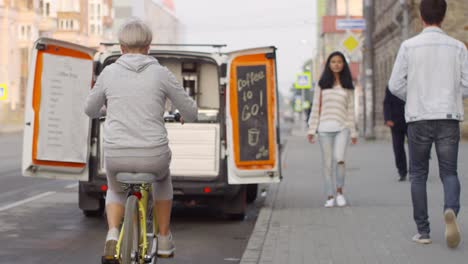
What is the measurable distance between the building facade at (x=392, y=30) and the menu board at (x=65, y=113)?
66.7ft

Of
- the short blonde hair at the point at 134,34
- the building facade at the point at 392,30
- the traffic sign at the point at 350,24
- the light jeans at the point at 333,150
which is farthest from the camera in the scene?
the building facade at the point at 392,30

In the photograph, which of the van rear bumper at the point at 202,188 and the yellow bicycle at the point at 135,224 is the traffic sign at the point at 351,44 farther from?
the yellow bicycle at the point at 135,224

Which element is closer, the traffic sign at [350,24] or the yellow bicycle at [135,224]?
the yellow bicycle at [135,224]

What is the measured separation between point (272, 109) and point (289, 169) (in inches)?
368

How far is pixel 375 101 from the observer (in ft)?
146

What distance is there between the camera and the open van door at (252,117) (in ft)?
36.2

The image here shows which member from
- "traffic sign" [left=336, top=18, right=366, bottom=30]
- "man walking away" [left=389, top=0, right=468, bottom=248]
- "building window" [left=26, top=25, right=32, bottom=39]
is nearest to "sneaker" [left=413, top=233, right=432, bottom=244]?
"man walking away" [left=389, top=0, right=468, bottom=248]

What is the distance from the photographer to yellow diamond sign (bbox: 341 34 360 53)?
27891 mm

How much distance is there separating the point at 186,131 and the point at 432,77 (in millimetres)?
3661

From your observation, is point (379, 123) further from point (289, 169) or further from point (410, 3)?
point (289, 169)

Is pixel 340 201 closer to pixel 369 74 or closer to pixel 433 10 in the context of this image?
pixel 433 10

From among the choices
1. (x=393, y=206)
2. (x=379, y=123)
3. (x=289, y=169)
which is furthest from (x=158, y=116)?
(x=379, y=123)

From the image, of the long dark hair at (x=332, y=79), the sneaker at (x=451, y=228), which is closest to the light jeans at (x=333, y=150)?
the long dark hair at (x=332, y=79)

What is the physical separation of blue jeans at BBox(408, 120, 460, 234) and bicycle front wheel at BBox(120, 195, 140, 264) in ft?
9.99
